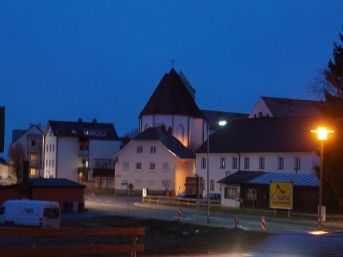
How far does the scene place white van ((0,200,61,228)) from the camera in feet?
155

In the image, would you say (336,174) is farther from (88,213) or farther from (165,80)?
(165,80)

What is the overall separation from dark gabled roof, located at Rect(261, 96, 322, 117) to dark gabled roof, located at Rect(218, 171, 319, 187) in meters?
33.0

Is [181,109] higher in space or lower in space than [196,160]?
higher

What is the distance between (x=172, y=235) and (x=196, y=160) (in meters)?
54.1

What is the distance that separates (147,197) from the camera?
88.3 metres

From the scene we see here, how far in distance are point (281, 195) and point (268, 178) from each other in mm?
7819

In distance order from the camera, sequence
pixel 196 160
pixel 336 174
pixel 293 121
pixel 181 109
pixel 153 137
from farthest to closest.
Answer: pixel 181 109 → pixel 153 137 → pixel 196 160 → pixel 293 121 → pixel 336 174

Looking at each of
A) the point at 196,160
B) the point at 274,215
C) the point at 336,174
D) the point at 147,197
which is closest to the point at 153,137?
the point at 196,160

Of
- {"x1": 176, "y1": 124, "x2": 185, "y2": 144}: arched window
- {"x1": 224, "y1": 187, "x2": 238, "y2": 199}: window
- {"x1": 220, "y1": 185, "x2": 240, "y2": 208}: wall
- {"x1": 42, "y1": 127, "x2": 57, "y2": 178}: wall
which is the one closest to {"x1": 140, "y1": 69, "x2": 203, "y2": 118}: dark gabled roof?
{"x1": 176, "y1": 124, "x2": 185, "y2": 144}: arched window

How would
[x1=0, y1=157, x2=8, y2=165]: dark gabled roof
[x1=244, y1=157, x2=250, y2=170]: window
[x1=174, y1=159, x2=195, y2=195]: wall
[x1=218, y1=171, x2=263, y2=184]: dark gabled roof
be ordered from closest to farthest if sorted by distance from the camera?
[x1=218, y1=171, x2=263, y2=184]: dark gabled roof
[x1=244, y1=157, x2=250, y2=170]: window
[x1=174, y1=159, x2=195, y2=195]: wall
[x1=0, y1=157, x2=8, y2=165]: dark gabled roof

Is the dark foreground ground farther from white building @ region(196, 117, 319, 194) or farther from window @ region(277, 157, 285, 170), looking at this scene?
window @ region(277, 157, 285, 170)

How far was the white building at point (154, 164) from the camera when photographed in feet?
339

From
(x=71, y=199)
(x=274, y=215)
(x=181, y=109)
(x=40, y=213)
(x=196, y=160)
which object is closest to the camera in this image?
(x=40, y=213)

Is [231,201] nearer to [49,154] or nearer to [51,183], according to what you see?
[51,183]
